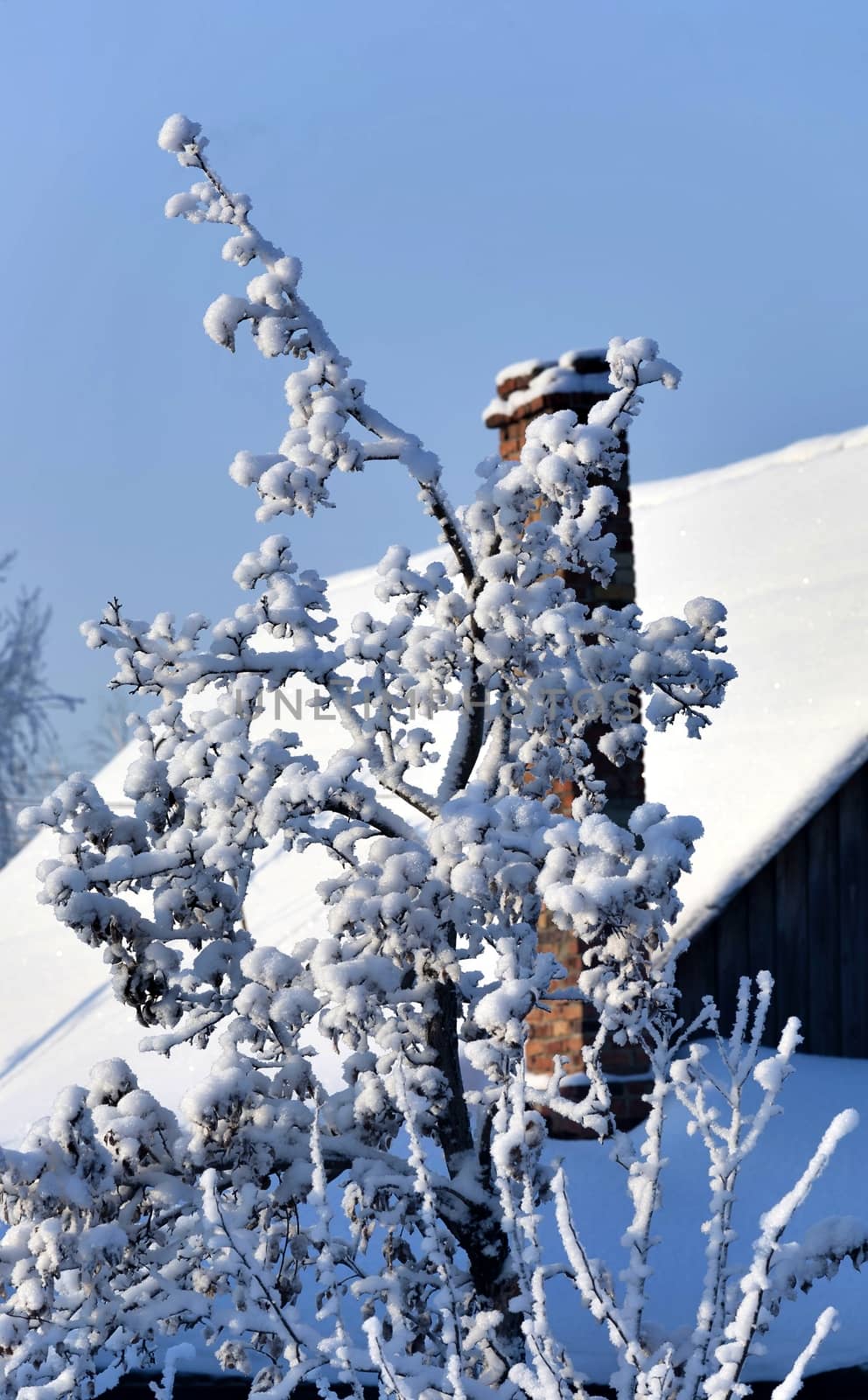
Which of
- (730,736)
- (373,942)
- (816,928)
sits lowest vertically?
(373,942)

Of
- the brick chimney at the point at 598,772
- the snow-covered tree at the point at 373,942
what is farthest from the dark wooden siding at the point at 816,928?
the snow-covered tree at the point at 373,942

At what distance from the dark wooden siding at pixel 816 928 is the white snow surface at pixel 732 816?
0.22 meters

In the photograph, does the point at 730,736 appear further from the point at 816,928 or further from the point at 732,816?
the point at 816,928

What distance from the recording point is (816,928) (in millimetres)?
8344

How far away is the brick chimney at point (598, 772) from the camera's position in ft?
24.4

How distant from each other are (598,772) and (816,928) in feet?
5.40

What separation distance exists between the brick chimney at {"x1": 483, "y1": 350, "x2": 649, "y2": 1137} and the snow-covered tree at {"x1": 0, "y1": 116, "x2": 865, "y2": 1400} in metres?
2.07

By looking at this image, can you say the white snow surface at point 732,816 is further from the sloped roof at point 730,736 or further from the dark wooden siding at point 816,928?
the dark wooden siding at point 816,928

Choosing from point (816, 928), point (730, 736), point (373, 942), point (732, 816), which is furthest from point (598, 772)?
point (373, 942)

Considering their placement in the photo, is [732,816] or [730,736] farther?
[730,736]

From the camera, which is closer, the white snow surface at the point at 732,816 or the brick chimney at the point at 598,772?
the white snow surface at the point at 732,816

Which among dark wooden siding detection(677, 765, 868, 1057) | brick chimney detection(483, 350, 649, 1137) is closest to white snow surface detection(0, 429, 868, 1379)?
dark wooden siding detection(677, 765, 868, 1057)

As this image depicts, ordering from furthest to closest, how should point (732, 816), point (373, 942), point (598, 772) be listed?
point (732, 816) → point (598, 772) → point (373, 942)

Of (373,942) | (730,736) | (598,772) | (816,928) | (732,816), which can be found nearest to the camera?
(373,942)
